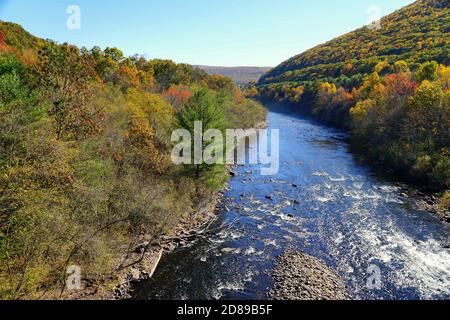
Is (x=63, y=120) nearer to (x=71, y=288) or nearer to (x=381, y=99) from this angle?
(x=71, y=288)

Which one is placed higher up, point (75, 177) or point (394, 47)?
point (394, 47)

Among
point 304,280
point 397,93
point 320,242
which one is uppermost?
point 397,93

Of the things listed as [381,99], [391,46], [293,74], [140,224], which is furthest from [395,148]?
[293,74]

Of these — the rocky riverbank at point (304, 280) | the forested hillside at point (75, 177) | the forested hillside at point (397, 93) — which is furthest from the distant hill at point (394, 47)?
the rocky riverbank at point (304, 280)

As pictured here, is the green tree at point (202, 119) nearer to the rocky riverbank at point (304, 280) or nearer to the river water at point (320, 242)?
the river water at point (320, 242)

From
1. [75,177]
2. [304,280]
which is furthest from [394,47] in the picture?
[75,177]

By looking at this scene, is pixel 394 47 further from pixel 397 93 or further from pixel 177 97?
pixel 177 97

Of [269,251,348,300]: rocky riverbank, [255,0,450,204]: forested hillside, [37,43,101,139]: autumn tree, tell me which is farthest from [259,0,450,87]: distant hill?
[37,43,101,139]: autumn tree
